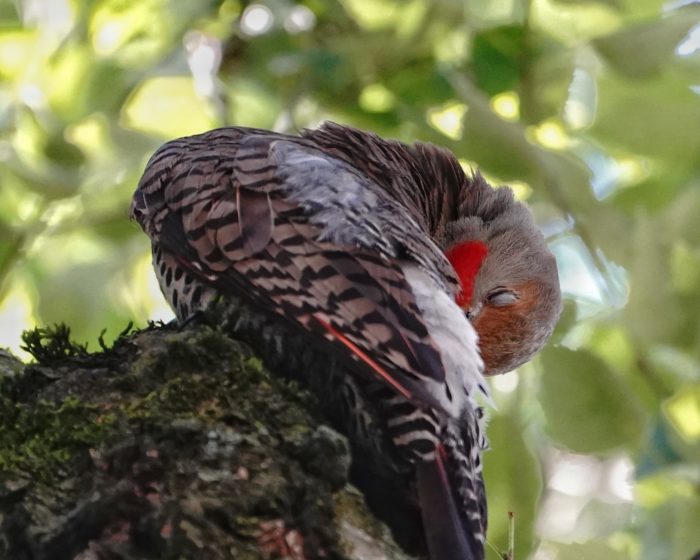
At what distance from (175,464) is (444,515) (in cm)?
55

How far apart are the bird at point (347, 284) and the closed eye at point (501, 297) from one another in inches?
4.4

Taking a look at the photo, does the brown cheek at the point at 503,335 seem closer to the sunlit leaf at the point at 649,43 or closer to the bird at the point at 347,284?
the bird at the point at 347,284

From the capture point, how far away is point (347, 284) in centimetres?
235

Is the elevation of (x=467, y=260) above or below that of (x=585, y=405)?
above

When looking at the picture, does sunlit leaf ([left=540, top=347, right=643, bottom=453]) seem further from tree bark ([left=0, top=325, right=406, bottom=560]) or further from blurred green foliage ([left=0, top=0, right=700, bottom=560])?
tree bark ([left=0, top=325, right=406, bottom=560])

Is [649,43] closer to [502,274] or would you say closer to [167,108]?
[502,274]

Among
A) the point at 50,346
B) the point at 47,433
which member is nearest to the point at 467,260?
the point at 50,346

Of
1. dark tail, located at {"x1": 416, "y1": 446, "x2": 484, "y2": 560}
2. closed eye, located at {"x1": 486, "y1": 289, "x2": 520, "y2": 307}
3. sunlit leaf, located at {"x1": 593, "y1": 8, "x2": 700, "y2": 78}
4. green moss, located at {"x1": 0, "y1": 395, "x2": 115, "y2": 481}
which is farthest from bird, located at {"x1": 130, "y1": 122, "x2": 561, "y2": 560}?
sunlit leaf, located at {"x1": 593, "y1": 8, "x2": 700, "y2": 78}

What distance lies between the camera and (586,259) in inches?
157

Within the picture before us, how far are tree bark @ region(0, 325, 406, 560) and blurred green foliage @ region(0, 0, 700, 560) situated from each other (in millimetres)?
1213

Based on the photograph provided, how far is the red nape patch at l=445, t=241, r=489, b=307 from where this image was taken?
3.81m

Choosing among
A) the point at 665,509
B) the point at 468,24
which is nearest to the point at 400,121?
the point at 468,24

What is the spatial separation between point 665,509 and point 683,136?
1.45 meters

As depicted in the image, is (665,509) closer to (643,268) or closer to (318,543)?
(643,268)
